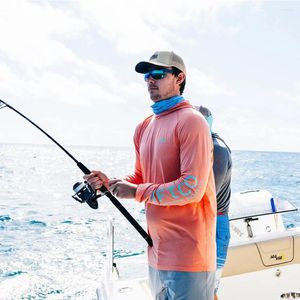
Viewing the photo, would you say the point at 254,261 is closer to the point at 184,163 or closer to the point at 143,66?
the point at 184,163

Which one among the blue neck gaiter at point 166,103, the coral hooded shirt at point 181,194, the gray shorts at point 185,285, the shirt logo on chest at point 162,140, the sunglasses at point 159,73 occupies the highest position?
the sunglasses at point 159,73

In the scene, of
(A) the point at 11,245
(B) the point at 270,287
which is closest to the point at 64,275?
(A) the point at 11,245

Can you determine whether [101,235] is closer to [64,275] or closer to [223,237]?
[64,275]

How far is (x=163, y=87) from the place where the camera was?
1.69 metres

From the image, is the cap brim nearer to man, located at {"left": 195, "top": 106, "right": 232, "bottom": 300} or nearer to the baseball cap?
the baseball cap

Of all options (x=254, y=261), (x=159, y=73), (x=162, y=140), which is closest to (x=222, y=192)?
(x=162, y=140)

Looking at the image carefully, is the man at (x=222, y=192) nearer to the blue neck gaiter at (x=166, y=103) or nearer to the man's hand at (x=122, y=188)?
the blue neck gaiter at (x=166, y=103)

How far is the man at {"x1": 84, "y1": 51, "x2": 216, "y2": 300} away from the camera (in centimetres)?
150

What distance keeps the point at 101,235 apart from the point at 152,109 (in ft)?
24.0

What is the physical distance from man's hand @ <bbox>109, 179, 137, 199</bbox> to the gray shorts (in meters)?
0.34

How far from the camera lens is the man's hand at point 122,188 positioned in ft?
5.26

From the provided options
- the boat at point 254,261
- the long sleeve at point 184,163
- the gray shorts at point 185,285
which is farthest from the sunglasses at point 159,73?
the boat at point 254,261

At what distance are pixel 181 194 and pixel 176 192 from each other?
20 millimetres

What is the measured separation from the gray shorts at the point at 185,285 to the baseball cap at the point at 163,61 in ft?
2.83
